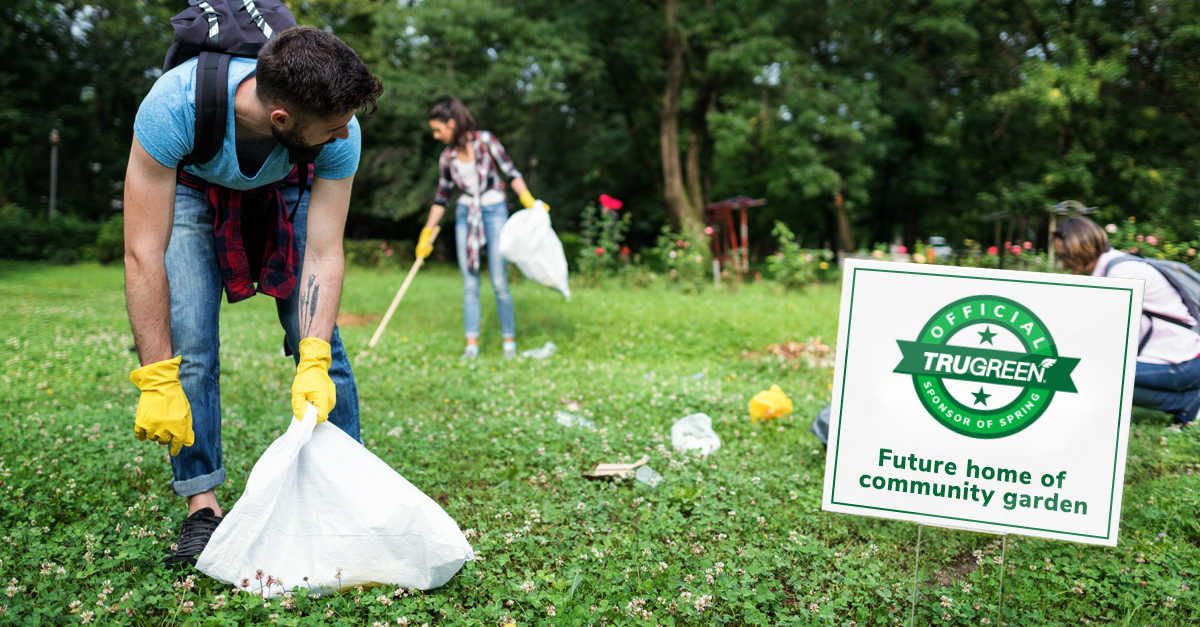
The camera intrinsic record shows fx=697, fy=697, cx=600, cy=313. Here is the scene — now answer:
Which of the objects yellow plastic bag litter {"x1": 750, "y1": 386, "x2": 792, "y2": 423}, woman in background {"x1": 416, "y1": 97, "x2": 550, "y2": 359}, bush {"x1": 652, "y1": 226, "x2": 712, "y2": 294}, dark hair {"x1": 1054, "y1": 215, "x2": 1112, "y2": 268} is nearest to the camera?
dark hair {"x1": 1054, "y1": 215, "x2": 1112, "y2": 268}

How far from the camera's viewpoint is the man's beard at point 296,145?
1925mm

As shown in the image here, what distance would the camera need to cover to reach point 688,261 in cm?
1001

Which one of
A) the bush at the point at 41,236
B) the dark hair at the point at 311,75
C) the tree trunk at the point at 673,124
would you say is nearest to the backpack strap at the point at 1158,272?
the dark hair at the point at 311,75

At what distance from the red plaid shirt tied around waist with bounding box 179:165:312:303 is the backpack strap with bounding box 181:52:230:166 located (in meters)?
0.28

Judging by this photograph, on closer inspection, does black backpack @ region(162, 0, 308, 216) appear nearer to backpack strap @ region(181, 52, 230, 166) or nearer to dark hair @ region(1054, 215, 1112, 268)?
backpack strap @ region(181, 52, 230, 166)

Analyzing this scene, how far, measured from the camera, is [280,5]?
Result: 2.21 meters

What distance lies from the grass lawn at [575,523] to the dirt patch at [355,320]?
2.81 metres

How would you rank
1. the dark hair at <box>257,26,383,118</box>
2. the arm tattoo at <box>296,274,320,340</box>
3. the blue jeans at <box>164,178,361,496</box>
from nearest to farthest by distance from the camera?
1. the dark hair at <box>257,26,383,118</box>
2. the blue jeans at <box>164,178,361,496</box>
3. the arm tattoo at <box>296,274,320,340</box>

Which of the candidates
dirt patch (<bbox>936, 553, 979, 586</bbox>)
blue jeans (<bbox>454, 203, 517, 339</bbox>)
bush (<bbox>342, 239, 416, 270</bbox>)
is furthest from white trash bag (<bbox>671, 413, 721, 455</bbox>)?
bush (<bbox>342, 239, 416, 270</bbox>)

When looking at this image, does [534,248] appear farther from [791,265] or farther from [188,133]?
[791,265]

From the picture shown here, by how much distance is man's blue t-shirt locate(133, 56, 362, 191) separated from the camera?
1868 mm

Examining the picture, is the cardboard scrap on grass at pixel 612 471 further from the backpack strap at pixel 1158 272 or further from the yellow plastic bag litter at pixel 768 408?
the backpack strap at pixel 1158 272

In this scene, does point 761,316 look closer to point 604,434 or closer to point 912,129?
point 604,434

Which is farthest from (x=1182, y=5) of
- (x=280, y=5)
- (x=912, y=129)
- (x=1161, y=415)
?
(x=280, y=5)
